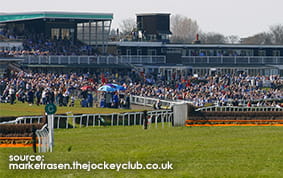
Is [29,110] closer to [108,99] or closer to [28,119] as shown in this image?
[108,99]

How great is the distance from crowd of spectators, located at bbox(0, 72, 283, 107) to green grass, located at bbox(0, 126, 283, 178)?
49.2ft

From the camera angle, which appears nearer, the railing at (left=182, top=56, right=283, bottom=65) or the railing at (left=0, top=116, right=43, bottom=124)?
the railing at (left=0, top=116, right=43, bottom=124)

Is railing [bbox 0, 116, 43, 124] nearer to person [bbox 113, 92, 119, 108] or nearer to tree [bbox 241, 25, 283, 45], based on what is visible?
person [bbox 113, 92, 119, 108]

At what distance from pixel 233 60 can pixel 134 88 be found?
80.1 ft

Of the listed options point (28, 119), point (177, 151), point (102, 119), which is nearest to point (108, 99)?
point (102, 119)

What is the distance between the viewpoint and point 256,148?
2239cm

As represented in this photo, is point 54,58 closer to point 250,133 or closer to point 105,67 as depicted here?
point 105,67

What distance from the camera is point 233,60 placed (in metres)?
75.1

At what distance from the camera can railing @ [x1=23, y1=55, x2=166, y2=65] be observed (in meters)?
57.2

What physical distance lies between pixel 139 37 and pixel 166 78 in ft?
28.9

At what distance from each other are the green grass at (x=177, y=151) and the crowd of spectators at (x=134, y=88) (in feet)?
49.2

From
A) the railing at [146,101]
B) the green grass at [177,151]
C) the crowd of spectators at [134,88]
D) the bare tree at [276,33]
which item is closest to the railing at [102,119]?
the green grass at [177,151]

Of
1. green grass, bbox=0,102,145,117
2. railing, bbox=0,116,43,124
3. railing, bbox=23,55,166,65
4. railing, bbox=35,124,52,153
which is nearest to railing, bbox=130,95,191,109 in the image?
green grass, bbox=0,102,145,117

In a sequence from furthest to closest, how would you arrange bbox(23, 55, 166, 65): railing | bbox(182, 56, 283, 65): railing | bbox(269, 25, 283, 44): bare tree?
bbox(269, 25, 283, 44): bare tree < bbox(182, 56, 283, 65): railing < bbox(23, 55, 166, 65): railing
